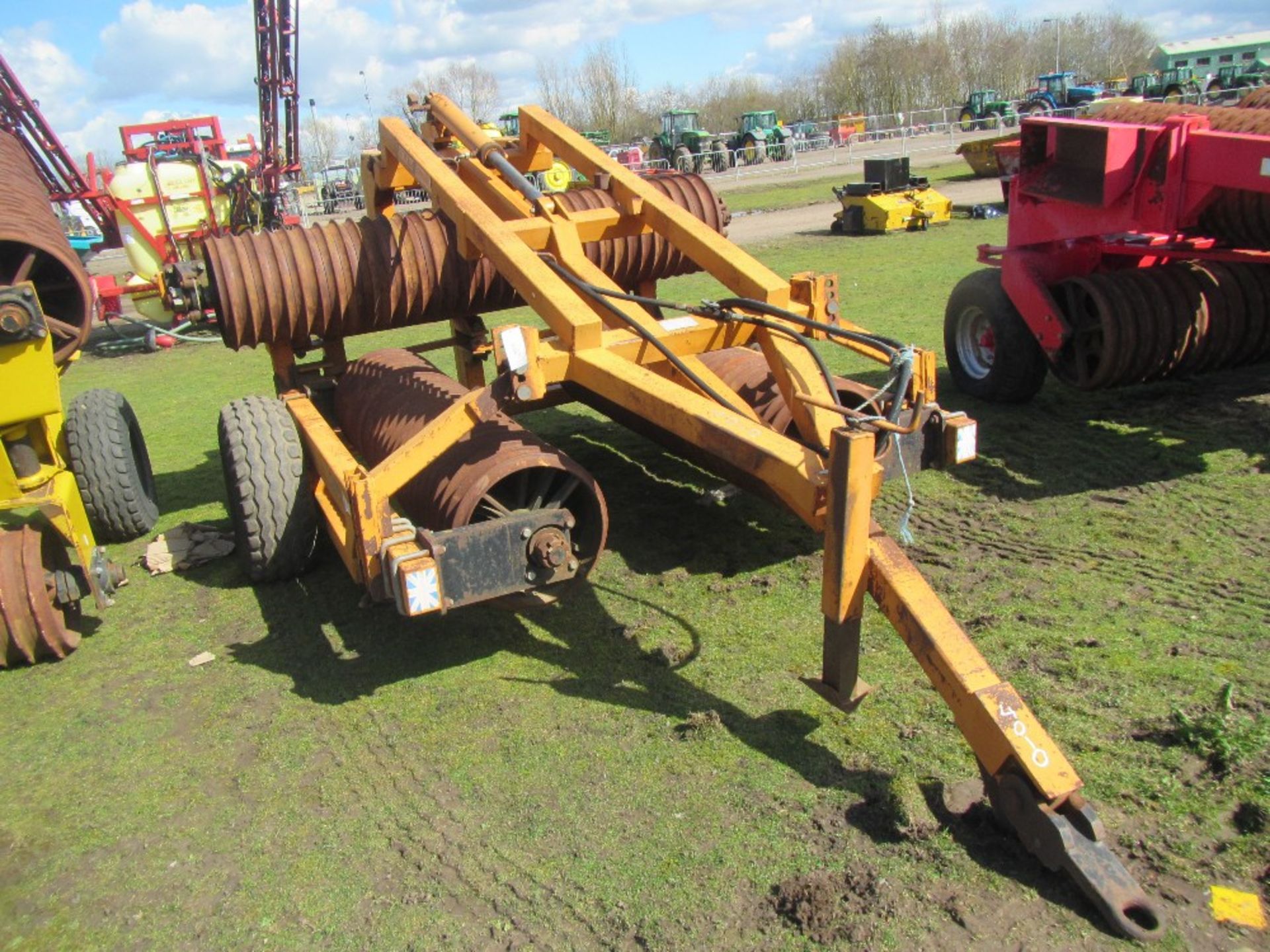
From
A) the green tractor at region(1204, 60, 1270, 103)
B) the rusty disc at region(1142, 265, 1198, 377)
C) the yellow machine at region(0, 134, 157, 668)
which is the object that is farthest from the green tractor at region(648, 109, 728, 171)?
the yellow machine at region(0, 134, 157, 668)

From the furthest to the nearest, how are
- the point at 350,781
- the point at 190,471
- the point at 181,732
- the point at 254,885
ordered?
the point at 190,471
the point at 181,732
the point at 350,781
the point at 254,885

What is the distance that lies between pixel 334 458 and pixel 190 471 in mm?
3773

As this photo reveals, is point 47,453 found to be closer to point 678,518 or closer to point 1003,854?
point 678,518

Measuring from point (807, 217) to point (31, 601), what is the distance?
1710 centimetres

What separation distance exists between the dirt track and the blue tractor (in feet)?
43.2

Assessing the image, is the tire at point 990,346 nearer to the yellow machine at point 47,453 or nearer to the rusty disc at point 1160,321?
the rusty disc at point 1160,321

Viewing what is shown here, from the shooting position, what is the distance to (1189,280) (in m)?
6.06

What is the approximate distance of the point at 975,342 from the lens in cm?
711

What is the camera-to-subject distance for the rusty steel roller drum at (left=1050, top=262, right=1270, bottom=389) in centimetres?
588

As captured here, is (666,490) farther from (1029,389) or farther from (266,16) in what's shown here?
(266,16)

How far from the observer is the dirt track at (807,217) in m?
17.5

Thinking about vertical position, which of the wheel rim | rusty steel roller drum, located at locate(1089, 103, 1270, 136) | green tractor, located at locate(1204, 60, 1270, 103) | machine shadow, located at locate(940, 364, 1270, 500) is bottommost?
machine shadow, located at locate(940, 364, 1270, 500)

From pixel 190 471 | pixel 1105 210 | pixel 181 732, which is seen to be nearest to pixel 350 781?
pixel 181 732

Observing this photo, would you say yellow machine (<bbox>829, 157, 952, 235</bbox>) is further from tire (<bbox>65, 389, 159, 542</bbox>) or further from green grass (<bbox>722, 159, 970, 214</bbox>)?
tire (<bbox>65, 389, 159, 542</bbox>)
